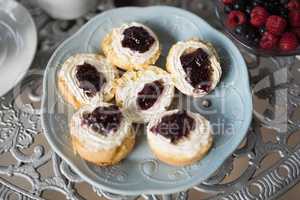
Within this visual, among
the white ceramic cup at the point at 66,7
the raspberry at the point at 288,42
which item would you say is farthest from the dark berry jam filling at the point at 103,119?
the raspberry at the point at 288,42

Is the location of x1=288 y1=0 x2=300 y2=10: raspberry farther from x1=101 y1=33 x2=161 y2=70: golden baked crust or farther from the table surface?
x1=101 y1=33 x2=161 y2=70: golden baked crust

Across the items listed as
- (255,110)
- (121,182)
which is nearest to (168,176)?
(121,182)

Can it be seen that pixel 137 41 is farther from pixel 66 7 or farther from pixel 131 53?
pixel 66 7

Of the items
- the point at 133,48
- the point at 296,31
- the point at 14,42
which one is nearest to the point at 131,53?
the point at 133,48

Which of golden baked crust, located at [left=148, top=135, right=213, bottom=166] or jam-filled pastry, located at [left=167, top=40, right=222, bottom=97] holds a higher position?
jam-filled pastry, located at [left=167, top=40, right=222, bottom=97]

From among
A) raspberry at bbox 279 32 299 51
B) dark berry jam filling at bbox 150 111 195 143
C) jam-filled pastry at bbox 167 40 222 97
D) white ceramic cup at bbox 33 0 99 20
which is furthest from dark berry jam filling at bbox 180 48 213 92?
white ceramic cup at bbox 33 0 99 20

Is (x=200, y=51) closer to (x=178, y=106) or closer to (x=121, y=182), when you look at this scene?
(x=178, y=106)

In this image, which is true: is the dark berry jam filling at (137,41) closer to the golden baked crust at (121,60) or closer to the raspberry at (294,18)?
the golden baked crust at (121,60)
